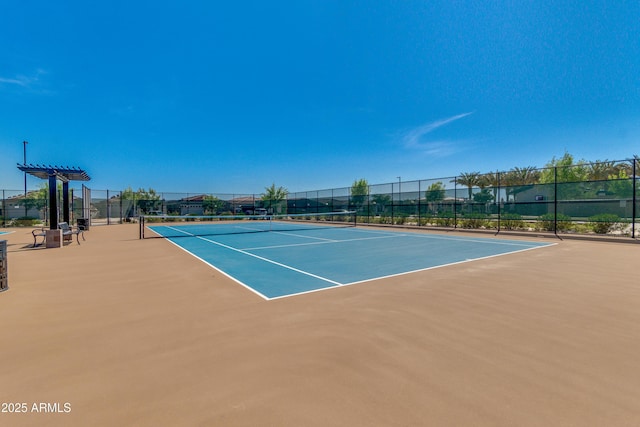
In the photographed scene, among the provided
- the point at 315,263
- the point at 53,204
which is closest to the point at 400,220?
the point at 315,263

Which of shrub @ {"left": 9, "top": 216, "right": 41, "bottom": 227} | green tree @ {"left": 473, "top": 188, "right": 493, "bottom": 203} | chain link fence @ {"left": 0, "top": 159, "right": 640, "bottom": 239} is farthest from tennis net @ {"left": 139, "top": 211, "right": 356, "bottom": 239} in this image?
green tree @ {"left": 473, "top": 188, "right": 493, "bottom": 203}

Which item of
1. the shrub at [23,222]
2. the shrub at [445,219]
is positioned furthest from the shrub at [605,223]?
the shrub at [23,222]

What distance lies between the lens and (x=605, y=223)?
1424 centimetres

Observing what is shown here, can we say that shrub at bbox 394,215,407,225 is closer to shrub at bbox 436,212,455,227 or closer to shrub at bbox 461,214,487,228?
shrub at bbox 436,212,455,227

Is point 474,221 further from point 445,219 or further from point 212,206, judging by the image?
point 212,206

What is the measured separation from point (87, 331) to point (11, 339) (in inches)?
26.9

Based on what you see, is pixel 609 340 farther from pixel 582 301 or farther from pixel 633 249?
pixel 633 249

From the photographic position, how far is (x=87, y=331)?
3488mm

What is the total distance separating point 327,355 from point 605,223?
17.5m

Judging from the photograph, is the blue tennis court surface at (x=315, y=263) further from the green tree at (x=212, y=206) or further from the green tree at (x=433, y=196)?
the green tree at (x=212, y=206)

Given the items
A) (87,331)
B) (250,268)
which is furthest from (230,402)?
(250,268)

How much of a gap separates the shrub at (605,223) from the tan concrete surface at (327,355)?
1160 centimetres

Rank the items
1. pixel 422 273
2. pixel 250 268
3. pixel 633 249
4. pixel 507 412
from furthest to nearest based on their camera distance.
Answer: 1. pixel 633 249
2. pixel 250 268
3. pixel 422 273
4. pixel 507 412

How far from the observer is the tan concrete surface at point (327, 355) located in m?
2.11
